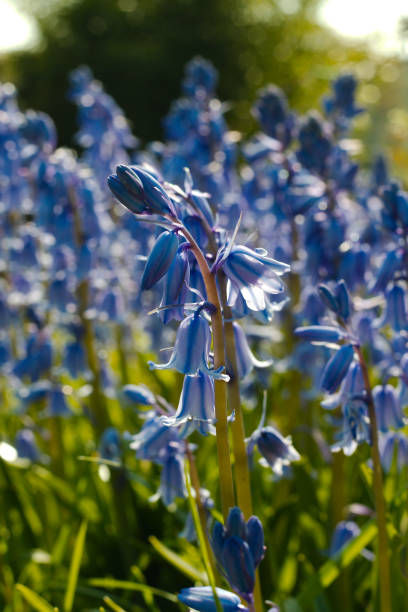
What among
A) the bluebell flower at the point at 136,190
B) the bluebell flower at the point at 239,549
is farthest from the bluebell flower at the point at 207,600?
the bluebell flower at the point at 136,190

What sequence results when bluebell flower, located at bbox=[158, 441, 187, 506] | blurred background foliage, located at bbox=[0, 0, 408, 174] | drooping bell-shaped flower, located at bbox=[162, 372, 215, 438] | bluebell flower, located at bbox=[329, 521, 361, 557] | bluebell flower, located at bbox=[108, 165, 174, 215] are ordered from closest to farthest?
1. bluebell flower, located at bbox=[108, 165, 174, 215]
2. drooping bell-shaped flower, located at bbox=[162, 372, 215, 438]
3. bluebell flower, located at bbox=[158, 441, 187, 506]
4. bluebell flower, located at bbox=[329, 521, 361, 557]
5. blurred background foliage, located at bbox=[0, 0, 408, 174]

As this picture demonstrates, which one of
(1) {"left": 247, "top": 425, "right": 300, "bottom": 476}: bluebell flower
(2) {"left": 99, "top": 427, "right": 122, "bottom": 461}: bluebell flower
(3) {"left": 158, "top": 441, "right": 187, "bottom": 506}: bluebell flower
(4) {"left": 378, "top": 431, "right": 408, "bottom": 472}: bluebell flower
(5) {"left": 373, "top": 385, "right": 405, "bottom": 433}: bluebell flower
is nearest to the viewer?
(1) {"left": 247, "top": 425, "right": 300, "bottom": 476}: bluebell flower

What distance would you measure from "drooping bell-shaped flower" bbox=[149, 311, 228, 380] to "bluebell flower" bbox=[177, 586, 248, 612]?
428 mm

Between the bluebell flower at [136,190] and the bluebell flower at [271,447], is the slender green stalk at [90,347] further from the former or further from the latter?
the bluebell flower at [136,190]

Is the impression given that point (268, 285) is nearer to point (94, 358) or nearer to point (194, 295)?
point (194, 295)

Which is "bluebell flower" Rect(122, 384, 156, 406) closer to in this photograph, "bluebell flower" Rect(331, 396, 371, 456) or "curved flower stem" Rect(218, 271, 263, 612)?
"curved flower stem" Rect(218, 271, 263, 612)

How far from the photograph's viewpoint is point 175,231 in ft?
4.09

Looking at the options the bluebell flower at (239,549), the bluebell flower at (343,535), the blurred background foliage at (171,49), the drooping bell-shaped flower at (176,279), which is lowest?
the bluebell flower at (343,535)

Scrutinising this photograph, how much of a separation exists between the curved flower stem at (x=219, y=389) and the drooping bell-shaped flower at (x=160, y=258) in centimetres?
4

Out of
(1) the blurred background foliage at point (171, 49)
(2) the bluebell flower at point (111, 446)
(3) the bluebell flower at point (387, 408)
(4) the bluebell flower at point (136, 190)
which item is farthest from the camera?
(1) the blurred background foliage at point (171, 49)

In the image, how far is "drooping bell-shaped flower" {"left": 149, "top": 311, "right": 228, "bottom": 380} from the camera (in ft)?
4.17

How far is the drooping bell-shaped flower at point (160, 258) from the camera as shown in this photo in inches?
47.9

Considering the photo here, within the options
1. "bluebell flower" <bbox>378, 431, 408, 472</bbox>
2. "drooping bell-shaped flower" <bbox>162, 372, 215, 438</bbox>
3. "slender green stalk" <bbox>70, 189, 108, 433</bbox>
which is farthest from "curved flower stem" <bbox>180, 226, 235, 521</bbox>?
"slender green stalk" <bbox>70, 189, 108, 433</bbox>

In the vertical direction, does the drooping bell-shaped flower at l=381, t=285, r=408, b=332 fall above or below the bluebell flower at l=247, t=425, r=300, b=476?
above
